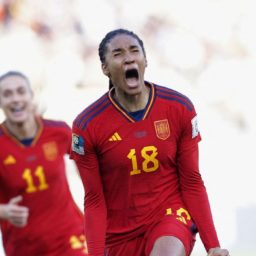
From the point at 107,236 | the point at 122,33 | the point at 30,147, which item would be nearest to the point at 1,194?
the point at 30,147

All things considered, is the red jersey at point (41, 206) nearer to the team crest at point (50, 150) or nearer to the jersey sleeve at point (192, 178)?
the team crest at point (50, 150)

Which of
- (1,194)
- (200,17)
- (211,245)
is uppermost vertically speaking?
(200,17)

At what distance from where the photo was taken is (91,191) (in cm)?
463

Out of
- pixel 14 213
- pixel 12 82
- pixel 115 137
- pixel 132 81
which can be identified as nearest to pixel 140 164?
pixel 115 137

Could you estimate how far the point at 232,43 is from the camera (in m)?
10.4

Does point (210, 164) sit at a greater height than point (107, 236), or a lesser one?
greater

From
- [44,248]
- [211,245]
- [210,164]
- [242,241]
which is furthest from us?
[210,164]

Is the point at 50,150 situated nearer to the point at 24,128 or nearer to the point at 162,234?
the point at 24,128

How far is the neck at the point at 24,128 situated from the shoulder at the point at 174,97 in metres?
1.75

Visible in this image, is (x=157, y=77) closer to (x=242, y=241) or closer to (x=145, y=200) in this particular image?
(x=242, y=241)

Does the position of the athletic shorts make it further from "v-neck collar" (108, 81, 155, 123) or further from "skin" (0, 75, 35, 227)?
"skin" (0, 75, 35, 227)

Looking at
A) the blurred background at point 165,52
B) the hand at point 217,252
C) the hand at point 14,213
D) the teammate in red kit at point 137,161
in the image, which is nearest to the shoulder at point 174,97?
the teammate in red kit at point 137,161

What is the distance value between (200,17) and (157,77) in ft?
3.01

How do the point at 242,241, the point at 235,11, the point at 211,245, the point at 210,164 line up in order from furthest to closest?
the point at 235,11 → the point at 210,164 → the point at 242,241 → the point at 211,245
